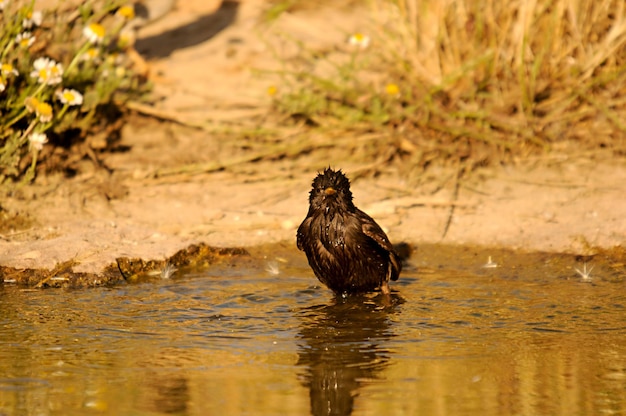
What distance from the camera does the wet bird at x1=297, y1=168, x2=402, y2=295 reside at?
688 cm

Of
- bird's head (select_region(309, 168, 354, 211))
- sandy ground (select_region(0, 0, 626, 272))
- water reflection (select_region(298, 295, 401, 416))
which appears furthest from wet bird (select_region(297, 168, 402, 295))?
sandy ground (select_region(0, 0, 626, 272))

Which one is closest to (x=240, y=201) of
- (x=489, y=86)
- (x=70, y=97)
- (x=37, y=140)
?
(x=70, y=97)

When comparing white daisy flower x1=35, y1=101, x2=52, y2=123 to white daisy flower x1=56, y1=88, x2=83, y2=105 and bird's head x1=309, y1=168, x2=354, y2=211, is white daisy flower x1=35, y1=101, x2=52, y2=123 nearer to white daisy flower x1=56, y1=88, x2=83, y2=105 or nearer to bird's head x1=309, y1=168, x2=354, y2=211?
white daisy flower x1=56, y1=88, x2=83, y2=105

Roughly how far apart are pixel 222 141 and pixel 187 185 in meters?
0.77

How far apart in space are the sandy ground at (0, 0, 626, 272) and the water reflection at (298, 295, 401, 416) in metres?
1.50

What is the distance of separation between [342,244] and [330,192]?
34cm

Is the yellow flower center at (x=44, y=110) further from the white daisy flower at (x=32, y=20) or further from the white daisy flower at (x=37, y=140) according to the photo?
the white daisy flower at (x=32, y=20)

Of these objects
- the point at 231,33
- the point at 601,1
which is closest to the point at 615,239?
the point at 601,1

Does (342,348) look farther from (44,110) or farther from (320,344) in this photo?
(44,110)

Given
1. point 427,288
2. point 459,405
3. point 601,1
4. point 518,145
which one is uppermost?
point 601,1

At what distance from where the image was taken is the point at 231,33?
11.8 meters

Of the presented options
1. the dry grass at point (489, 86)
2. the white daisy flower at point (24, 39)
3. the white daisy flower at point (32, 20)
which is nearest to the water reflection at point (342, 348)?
the dry grass at point (489, 86)

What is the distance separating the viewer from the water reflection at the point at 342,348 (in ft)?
15.9

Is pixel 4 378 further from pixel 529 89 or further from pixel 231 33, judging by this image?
pixel 231 33
